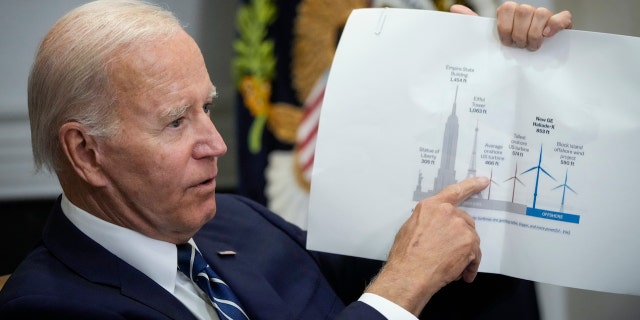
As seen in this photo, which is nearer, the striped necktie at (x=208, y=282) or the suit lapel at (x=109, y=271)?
the suit lapel at (x=109, y=271)

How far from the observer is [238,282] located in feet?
6.19

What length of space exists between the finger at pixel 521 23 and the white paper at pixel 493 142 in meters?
0.04

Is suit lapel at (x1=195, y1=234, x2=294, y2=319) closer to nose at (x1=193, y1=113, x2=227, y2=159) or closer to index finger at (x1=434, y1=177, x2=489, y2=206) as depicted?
nose at (x1=193, y1=113, x2=227, y2=159)

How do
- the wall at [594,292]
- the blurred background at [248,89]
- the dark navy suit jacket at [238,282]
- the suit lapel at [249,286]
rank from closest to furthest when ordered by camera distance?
the dark navy suit jacket at [238,282] < the suit lapel at [249,286] < the wall at [594,292] < the blurred background at [248,89]

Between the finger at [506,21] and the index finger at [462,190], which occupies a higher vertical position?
the finger at [506,21]

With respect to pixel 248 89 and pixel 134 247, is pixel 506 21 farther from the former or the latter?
pixel 248 89

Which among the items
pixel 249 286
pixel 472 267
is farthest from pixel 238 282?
pixel 472 267

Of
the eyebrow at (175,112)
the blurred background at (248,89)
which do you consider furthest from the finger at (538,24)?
the blurred background at (248,89)

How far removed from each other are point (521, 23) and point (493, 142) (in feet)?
0.84

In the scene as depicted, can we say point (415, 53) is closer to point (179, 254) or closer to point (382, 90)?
point (382, 90)

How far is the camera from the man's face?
166 cm

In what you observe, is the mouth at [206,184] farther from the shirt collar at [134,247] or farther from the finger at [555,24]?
the finger at [555,24]

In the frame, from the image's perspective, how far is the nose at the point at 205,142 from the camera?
5.66ft

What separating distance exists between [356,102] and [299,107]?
166 centimetres
